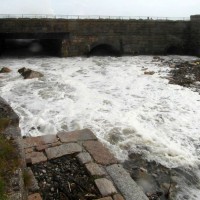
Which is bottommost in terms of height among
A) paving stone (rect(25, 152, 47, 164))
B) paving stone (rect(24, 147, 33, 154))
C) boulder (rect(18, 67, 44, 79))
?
paving stone (rect(24, 147, 33, 154))

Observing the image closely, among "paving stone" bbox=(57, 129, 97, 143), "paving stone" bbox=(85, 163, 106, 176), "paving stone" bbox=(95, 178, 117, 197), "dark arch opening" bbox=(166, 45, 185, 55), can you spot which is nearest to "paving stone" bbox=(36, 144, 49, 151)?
"paving stone" bbox=(57, 129, 97, 143)

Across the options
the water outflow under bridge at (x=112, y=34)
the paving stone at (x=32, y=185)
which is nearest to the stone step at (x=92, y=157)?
the paving stone at (x=32, y=185)

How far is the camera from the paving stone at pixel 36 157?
555cm

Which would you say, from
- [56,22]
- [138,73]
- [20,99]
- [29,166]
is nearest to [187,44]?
[138,73]

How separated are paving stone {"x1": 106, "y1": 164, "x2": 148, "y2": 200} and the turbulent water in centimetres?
122

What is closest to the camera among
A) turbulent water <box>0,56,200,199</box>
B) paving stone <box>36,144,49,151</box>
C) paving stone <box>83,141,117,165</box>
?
paving stone <box>83,141,117,165</box>

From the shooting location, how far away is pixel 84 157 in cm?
572

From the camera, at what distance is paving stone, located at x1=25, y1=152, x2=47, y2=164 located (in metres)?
5.55

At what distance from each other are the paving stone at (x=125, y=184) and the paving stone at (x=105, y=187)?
0.43ft

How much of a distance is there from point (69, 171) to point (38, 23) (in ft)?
48.9

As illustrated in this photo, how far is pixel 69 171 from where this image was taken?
207 inches

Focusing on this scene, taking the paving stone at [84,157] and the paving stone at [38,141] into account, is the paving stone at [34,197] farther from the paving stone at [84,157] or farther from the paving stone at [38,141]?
the paving stone at [38,141]

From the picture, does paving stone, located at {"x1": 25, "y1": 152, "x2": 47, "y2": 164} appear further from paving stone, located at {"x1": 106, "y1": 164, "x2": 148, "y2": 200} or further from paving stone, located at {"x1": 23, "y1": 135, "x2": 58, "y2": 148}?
paving stone, located at {"x1": 106, "y1": 164, "x2": 148, "y2": 200}

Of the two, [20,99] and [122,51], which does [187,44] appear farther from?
[20,99]
